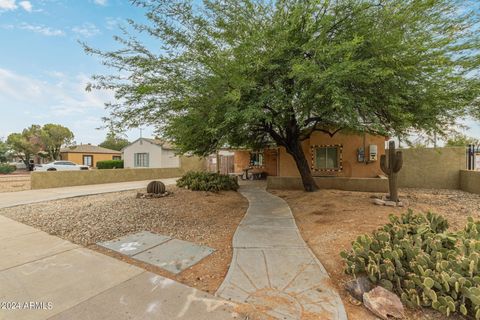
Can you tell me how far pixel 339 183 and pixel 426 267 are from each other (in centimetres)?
824

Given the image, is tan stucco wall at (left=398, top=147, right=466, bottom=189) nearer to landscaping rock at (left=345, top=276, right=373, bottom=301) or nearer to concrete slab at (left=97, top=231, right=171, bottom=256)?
landscaping rock at (left=345, top=276, right=373, bottom=301)

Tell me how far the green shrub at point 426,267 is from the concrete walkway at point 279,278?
616 mm

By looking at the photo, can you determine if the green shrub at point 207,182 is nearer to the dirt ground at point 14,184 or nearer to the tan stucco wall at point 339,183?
the tan stucco wall at point 339,183

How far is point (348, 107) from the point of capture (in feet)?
15.7

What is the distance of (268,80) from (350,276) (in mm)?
4373

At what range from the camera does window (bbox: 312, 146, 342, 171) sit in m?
12.2

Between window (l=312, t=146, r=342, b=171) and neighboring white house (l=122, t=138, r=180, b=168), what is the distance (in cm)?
1363

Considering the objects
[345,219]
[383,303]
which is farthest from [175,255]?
[345,219]

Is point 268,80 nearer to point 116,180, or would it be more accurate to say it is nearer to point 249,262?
point 249,262

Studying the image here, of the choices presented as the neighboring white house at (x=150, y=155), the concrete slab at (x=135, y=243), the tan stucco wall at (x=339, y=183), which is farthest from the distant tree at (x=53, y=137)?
the concrete slab at (x=135, y=243)

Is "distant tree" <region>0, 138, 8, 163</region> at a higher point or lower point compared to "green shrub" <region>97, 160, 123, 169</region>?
higher

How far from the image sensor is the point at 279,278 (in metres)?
3.23

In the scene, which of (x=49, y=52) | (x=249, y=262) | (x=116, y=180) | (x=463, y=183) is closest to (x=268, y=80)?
(x=249, y=262)

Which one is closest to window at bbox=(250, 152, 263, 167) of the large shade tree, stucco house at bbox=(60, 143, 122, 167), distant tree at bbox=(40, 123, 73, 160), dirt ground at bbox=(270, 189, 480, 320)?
dirt ground at bbox=(270, 189, 480, 320)
